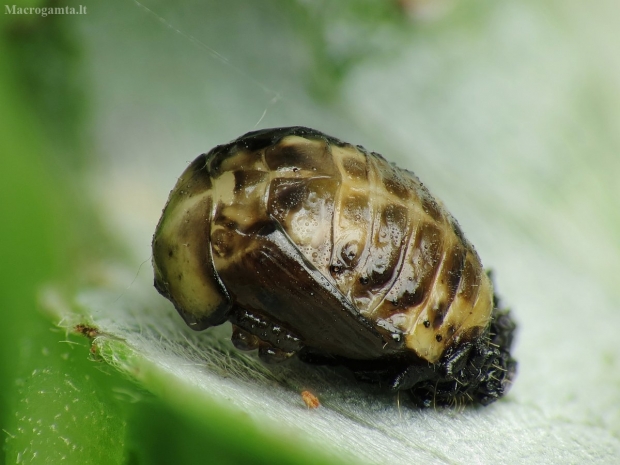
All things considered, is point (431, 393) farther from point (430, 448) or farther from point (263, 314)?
point (263, 314)

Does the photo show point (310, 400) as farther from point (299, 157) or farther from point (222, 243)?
point (299, 157)

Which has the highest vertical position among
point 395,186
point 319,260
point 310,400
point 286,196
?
point 395,186

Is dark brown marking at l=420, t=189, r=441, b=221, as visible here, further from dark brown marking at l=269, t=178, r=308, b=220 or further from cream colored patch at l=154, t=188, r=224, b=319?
cream colored patch at l=154, t=188, r=224, b=319

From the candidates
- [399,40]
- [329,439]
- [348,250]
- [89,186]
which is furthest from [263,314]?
[399,40]

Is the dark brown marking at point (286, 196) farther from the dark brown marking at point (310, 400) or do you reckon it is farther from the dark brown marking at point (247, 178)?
the dark brown marking at point (310, 400)

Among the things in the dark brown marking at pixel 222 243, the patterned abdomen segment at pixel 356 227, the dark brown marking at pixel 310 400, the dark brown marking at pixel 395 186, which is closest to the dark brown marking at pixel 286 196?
the patterned abdomen segment at pixel 356 227

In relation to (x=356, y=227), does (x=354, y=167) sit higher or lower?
higher

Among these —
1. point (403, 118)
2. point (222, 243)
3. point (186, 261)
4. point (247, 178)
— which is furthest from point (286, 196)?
point (403, 118)
